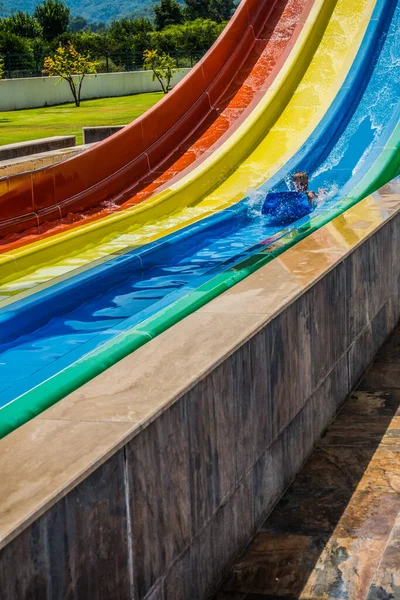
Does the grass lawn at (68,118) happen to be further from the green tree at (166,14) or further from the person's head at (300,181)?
the green tree at (166,14)

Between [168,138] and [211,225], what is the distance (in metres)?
2.78

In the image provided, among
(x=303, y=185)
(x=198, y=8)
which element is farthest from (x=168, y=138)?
(x=198, y=8)

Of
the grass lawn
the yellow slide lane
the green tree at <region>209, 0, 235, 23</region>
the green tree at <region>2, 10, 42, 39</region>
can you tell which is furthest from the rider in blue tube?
the green tree at <region>209, 0, 235, 23</region>

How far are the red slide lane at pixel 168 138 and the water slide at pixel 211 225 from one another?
0.25m

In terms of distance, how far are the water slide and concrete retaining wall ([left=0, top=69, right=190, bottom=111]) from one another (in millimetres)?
21581

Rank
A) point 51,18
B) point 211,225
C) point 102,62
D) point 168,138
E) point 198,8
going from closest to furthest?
1. point 211,225
2. point 168,138
3. point 102,62
4. point 51,18
5. point 198,8

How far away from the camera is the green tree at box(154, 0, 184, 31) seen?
7300 cm

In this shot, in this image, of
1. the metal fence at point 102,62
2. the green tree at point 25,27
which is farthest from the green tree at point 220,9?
the metal fence at point 102,62

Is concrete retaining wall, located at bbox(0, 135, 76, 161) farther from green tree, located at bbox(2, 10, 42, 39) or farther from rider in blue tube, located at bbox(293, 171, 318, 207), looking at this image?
green tree, located at bbox(2, 10, 42, 39)

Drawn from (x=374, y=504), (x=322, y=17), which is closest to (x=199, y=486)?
(x=374, y=504)

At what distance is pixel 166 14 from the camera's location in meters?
73.8

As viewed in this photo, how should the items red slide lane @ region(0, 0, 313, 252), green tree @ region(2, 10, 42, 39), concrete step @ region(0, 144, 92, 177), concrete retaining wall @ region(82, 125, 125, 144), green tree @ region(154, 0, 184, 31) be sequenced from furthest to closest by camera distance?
1. green tree @ region(154, 0, 184, 31)
2. green tree @ region(2, 10, 42, 39)
3. concrete retaining wall @ region(82, 125, 125, 144)
4. concrete step @ region(0, 144, 92, 177)
5. red slide lane @ region(0, 0, 313, 252)

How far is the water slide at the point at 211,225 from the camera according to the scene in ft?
14.7

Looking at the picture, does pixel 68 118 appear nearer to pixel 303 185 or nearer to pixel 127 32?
pixel 303 185
